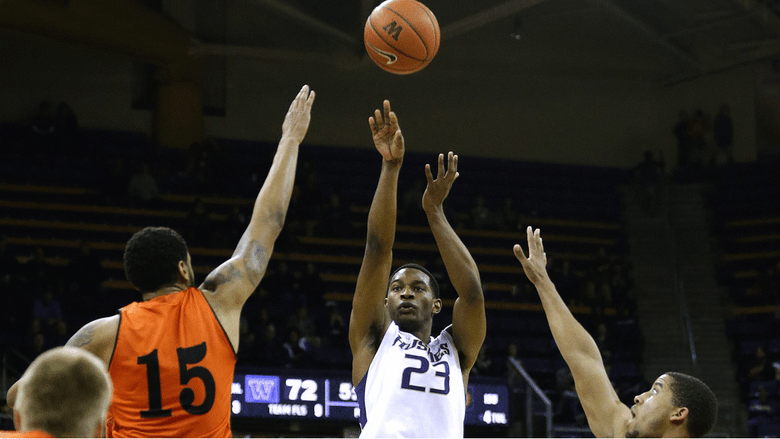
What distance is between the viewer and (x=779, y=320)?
1552 cm

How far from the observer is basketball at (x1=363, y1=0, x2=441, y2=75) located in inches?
238

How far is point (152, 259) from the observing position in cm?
329

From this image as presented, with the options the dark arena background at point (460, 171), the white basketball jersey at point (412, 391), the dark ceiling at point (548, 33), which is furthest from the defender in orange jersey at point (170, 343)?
the dark ceiling at point (548, 33)

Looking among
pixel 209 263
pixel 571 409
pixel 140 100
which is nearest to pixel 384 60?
pixel 571 409

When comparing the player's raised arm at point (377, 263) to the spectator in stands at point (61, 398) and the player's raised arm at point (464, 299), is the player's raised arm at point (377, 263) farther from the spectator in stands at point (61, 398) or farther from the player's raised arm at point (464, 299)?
the spectator in stands at point (61, 398)

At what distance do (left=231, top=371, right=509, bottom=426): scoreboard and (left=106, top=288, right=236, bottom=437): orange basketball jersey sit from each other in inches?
308

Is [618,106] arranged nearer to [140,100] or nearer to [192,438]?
[140,100]

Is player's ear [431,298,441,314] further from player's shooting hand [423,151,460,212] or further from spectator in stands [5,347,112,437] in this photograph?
spectator in stands [5,347,112,437]

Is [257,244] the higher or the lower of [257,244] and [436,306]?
the higher

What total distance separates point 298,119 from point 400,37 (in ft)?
7.31

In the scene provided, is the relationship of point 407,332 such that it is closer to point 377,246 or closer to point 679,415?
point 377,246

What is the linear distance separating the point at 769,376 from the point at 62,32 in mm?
12974

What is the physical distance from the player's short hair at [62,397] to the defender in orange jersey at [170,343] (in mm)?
875

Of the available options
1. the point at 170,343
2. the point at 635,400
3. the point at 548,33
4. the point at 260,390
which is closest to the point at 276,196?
the point at 170,343
